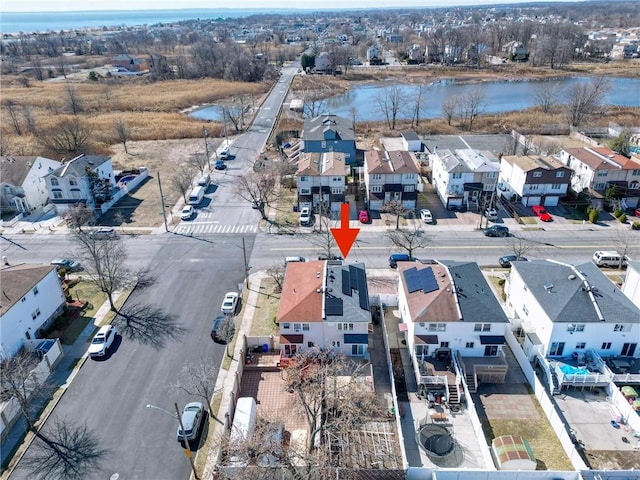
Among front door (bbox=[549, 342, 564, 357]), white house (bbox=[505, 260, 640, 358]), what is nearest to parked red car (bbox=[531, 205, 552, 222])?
white house (bbox=[505, 260, 640, 358])

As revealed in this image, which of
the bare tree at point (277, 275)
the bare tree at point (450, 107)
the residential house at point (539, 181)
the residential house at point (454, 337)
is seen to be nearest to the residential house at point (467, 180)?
the residential house at point (539, 181)

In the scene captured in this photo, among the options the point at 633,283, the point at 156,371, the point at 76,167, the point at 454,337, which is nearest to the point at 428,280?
the point at 454,337

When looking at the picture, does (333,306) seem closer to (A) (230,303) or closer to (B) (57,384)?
(A) (230,303)

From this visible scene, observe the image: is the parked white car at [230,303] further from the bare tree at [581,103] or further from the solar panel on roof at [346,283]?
the bare tree at [581,103]

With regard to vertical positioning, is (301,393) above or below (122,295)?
above

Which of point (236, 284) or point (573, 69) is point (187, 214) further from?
point (573, 69)

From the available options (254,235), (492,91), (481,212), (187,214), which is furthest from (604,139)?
(187,214)
